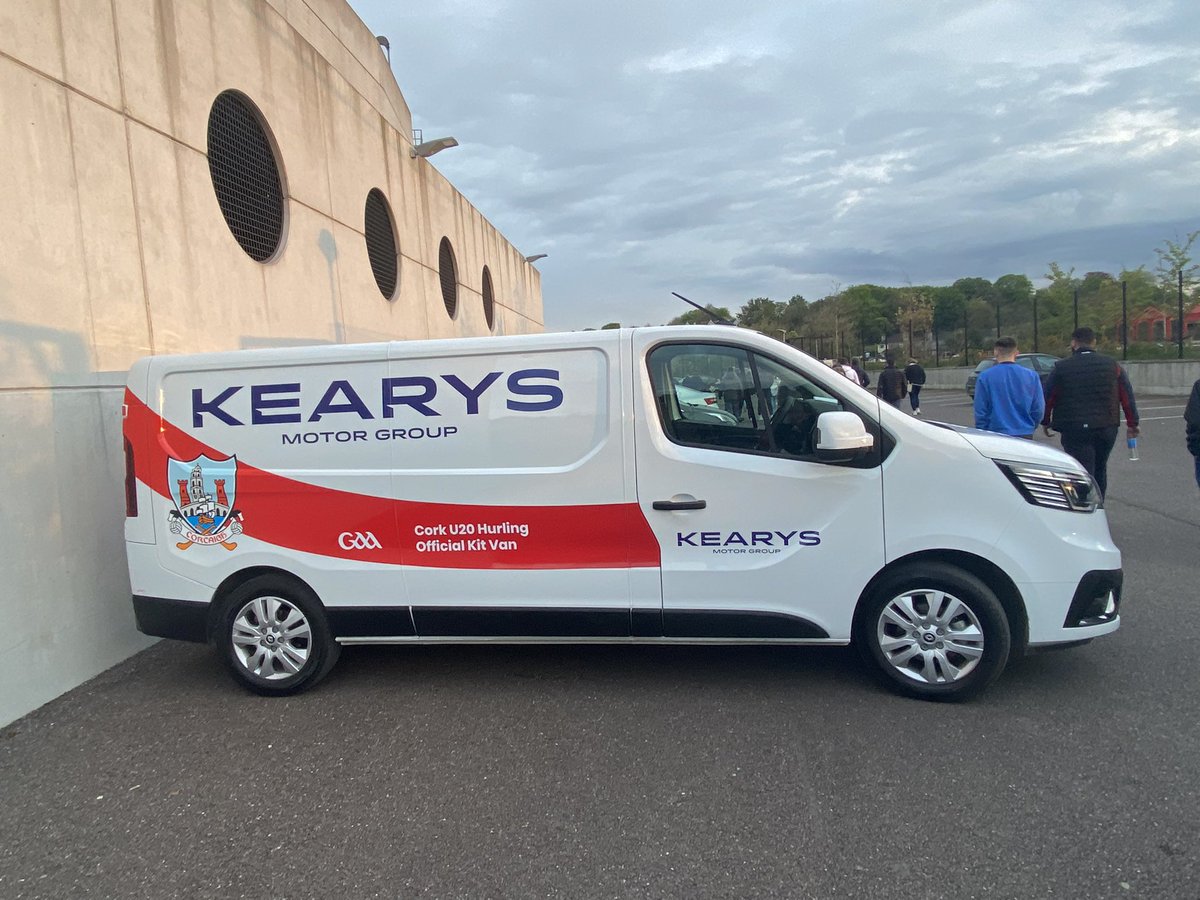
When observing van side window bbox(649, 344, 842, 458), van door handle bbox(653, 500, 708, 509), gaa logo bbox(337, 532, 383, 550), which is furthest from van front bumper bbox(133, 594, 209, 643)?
van side window bbox(649, 344, 842, 458)

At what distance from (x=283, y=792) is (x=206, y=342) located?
4.36 m

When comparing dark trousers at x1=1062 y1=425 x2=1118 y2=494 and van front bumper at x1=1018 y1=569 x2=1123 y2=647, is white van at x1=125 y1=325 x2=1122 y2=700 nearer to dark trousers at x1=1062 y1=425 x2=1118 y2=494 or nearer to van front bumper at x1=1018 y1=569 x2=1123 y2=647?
van front bumper at x1=1018 y1=569 x2=1123 y2=647

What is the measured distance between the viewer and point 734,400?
3.97 metres

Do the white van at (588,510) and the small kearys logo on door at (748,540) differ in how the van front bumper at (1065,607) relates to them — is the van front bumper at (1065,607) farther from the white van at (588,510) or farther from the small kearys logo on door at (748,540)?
the small kearys logo on door at (748,540)

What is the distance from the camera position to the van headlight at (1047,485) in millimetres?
3766

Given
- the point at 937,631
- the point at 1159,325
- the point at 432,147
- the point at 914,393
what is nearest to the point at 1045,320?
the point at 1159,325

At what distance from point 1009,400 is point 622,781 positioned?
478cm

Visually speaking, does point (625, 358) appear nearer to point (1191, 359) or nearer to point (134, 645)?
point (134, 645)

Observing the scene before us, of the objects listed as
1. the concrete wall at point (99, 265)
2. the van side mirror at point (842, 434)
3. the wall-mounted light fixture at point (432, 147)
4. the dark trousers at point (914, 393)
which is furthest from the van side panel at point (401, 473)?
the dark trousers at point (914, 393)

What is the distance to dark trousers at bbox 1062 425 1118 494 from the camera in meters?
6.46

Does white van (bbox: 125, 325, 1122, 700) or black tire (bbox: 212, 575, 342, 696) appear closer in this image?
white van (bbox: 125, 325, 1122, 700)

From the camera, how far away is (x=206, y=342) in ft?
21.2

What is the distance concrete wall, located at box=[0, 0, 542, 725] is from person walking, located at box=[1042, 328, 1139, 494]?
720cm

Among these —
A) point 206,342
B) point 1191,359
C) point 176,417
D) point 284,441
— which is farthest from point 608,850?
point 1191,359
